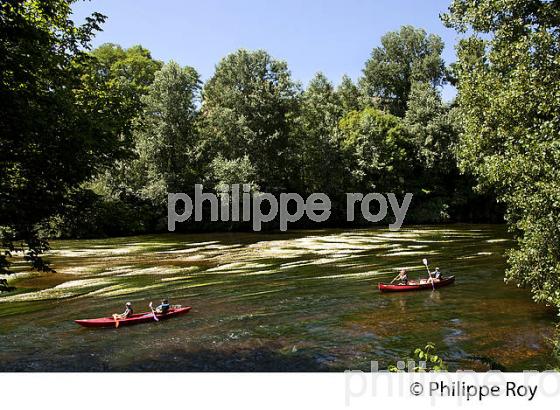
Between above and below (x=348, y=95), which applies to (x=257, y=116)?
below

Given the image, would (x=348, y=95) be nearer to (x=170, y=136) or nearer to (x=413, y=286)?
(x=170, y=136)

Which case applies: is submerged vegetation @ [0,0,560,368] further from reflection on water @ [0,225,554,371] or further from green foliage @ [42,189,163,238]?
reflection on water @ [0,225,554,371]

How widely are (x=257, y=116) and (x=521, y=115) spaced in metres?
50.1

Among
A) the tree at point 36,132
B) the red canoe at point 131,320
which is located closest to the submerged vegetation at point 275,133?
the tree at point 36,132

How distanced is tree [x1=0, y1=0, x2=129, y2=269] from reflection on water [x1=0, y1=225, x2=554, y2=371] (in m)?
6.56

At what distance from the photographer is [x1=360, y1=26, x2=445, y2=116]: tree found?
284 feet

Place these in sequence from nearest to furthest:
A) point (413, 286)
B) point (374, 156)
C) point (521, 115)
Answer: point (521, 115), point (413, 286), point (374, 156)

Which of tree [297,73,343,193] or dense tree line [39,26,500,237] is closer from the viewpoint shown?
dense tree line [39,26,500,237]

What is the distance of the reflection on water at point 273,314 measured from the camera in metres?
16.6

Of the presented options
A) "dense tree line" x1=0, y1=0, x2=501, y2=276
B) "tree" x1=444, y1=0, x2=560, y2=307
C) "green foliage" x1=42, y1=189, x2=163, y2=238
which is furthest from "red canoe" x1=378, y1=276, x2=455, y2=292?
"dense tree line" x1=0, y1=0, x2=501, y2=276

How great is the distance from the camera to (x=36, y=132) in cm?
1234

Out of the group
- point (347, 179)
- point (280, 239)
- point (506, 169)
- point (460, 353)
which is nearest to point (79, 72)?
point (506, 169)

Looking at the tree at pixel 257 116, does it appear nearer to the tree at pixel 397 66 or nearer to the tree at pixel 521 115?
the tree at pixel 397 66

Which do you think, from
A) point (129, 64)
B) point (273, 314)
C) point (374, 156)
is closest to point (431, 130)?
point (374, 156)
